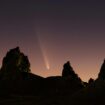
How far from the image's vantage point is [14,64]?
13262 cm

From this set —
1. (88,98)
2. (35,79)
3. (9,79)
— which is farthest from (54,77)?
(88,98)

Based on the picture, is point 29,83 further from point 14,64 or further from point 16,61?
point 16,61

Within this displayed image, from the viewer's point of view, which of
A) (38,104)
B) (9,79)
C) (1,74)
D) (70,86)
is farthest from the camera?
(1,74)

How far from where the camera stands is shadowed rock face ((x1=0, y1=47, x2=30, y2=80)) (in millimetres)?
128125

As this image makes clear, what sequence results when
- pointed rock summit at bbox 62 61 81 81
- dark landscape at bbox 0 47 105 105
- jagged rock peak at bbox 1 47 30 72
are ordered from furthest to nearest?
pointed rock summit at bbox 62 61 81 81, jagged rock peak at bbox 1 47 30 72, dark landscape at bbox 0 47 105 105

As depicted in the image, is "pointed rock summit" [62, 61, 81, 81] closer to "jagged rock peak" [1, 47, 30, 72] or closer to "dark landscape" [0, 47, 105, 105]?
"dark landscape" [0, 47, 105, 105]

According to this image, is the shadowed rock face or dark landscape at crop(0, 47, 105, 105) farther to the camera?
the shadowed rock face

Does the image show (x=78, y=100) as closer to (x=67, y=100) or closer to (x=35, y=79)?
(x=67, y=100)

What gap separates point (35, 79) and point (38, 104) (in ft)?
183

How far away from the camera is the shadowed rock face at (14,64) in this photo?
128m

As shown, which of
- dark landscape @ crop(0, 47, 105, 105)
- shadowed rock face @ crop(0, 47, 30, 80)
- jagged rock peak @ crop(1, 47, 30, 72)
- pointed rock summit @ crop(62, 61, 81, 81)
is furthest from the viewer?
pointed rock summit @ crop(62, 61, 81, 81)

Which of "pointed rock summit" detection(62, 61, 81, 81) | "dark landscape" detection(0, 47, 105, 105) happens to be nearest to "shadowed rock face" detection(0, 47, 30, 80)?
"dark landscape" detection(0, 47, 105, 105)

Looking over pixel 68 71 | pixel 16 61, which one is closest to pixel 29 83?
pixel 16 61

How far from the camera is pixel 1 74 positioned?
13250 centimetres
